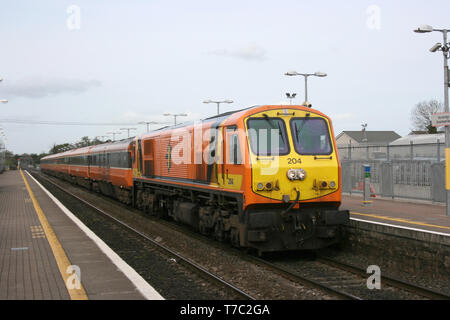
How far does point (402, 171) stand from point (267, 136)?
1046 centimetres

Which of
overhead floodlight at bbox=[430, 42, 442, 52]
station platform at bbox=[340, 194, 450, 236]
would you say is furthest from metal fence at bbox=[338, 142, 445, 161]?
overhead floodlight at bbox=[430, 42, 442, 52]

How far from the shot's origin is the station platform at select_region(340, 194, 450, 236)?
11727mm

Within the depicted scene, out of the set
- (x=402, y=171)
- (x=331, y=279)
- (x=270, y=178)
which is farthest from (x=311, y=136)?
(x=402, y=171)

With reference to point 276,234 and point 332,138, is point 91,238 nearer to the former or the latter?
point 276,234

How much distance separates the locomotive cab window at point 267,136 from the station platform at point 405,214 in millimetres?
3474

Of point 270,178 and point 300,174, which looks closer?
point 270,178

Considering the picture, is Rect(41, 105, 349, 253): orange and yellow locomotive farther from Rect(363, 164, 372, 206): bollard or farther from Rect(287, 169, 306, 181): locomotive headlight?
Rect(363, 164, 372, 206): bollard

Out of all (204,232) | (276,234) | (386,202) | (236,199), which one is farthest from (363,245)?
(386,202)

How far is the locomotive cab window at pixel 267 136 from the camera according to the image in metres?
10.4

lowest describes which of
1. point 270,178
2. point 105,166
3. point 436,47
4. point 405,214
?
point 405,214

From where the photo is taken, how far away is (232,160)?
35.5ft

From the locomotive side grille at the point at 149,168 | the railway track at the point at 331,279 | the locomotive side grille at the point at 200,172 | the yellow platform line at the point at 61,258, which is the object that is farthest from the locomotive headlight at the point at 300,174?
the locomotive side grille at the point at 149,168

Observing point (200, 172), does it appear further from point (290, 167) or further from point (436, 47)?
point (436, 47)
